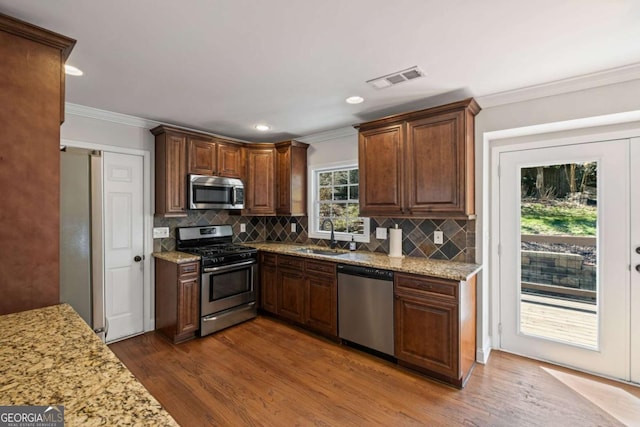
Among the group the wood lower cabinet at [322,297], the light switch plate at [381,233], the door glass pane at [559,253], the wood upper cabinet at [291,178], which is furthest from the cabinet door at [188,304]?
the door glass pane at [559,253]

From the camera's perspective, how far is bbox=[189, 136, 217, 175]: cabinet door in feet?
11.9

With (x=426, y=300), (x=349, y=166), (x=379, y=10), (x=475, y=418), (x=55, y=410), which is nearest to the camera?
(x=55, y=410)

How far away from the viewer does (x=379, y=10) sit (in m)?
1.58

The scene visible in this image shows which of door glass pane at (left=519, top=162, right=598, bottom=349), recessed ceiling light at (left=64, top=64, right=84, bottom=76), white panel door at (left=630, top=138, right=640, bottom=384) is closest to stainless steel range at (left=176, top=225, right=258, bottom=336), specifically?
recessed ceiling light at (left=64, top=64, right=84, bottom=76)

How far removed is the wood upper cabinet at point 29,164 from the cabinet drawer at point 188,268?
1.63 meters

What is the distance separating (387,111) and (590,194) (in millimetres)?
1975

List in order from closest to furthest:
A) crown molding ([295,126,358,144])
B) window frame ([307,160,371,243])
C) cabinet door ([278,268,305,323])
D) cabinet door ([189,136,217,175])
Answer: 1. cabinet door ([278,268,305,323])
2. cabinet door ([189,136,217,175])
3. crown molding ([295,126,358,144])
4. window frame ([307,160,371,243])

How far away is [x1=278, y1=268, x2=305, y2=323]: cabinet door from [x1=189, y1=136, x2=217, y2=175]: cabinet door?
5.17 ft

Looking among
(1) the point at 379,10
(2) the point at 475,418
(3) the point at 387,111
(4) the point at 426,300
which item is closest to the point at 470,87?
(3) the point at 387,111

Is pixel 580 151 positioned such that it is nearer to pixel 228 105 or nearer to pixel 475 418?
pixel 475 418

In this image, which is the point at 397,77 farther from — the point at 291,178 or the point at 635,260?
the point at 635,260

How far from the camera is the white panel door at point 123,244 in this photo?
3246 millimetres

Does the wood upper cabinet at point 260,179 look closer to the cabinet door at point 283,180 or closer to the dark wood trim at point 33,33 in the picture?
the cabinet door at point 283,180

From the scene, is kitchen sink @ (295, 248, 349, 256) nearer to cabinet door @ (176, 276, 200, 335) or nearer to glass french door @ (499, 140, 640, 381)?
cabinet door @ (176, 276, 200, 335)
